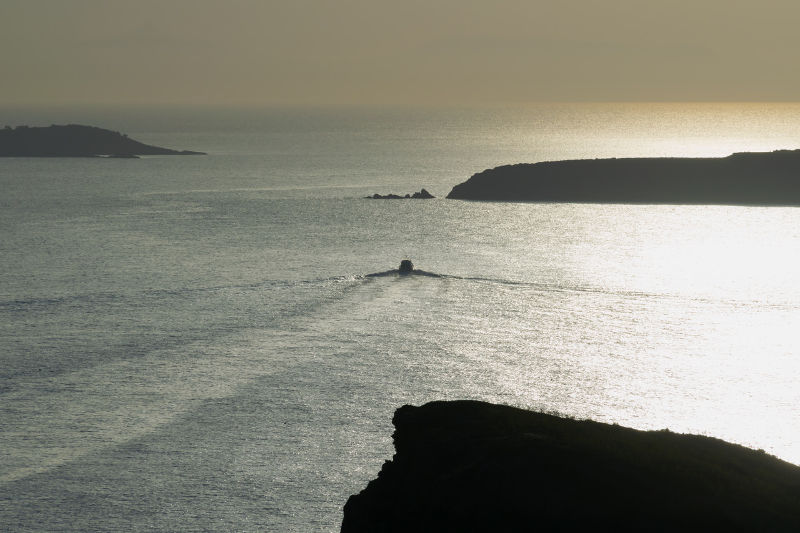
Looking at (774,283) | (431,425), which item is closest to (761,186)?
(774,283)

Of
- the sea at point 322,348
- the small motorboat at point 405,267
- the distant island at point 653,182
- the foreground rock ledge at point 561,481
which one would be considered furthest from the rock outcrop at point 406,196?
the foreground rock ledge at point 561,481

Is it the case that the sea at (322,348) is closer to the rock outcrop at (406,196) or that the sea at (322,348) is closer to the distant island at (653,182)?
the distant island at (653,182)

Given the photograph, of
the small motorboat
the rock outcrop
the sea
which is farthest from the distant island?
the small motorboat

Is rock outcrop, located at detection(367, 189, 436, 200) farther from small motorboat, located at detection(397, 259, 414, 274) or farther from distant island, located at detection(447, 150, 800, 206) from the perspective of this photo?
small motorboat, located at detection(397, 259, 414, 274)

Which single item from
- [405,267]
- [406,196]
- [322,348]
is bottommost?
[322,348]

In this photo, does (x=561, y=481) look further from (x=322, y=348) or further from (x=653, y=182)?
(x=653, y=182)

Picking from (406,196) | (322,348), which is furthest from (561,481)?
(406,196)
